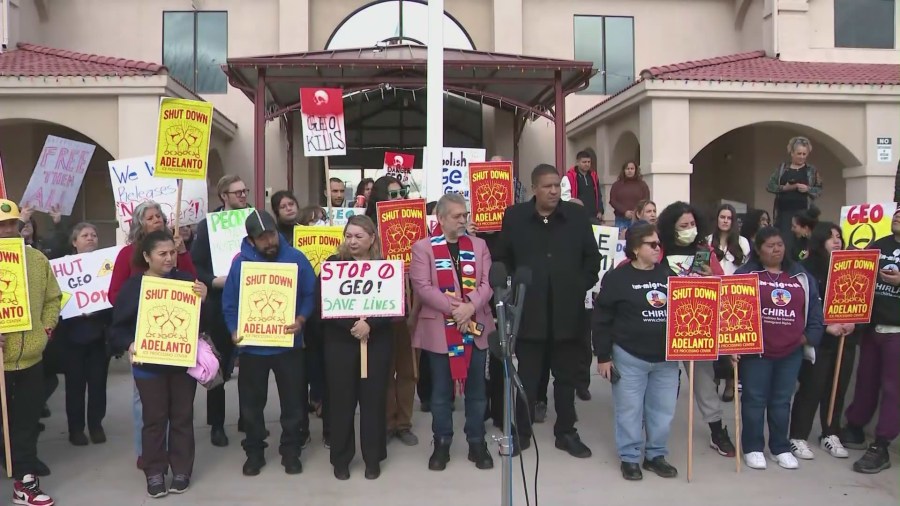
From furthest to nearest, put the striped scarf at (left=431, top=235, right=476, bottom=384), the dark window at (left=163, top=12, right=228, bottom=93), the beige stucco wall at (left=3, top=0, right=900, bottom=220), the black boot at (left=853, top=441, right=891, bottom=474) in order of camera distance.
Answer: the dark window at (left=163, top=12, right=228, bottom=93) < the beige stucco wall at (left=3, top=0, right=900, bottom=220) < the black boot at (left=853, top=441, right=891, bottom=474) < the striped scarf at (left=431, top=235, right=476, bottom=384)

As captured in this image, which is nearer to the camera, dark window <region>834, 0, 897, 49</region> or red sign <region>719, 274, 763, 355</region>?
red sign <region>719, 274, 763, 355</region>

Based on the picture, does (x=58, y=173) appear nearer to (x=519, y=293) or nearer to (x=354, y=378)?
(x=354, y=378)

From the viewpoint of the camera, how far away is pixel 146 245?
5.04 m

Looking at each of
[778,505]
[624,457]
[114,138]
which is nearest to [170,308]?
[624,457]

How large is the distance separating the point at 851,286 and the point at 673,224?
142 centimetres

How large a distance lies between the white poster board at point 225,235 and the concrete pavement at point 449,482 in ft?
5.01

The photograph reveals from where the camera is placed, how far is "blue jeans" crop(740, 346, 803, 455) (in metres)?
5.64

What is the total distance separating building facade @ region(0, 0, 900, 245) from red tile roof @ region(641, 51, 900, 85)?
48 mm

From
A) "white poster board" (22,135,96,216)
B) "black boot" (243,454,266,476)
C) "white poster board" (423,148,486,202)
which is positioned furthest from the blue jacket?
"white poster board" (22,135,96,216)

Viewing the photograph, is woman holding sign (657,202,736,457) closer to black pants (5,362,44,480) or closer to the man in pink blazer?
the man in pink blazer

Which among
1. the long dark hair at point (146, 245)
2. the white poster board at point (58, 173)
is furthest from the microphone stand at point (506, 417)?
the white poster board at point (58, 173)

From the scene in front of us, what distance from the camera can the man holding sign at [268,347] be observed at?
17.2 feet

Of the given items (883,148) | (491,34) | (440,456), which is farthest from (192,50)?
(883,148)

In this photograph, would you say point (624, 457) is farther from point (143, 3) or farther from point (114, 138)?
point (143, 3)
